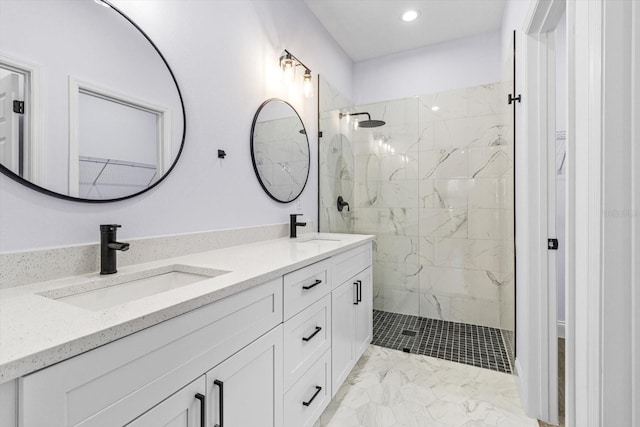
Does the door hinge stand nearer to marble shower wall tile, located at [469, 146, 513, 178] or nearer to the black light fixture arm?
the black light fixture arm

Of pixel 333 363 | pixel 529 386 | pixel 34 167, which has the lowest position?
pixel 529 386

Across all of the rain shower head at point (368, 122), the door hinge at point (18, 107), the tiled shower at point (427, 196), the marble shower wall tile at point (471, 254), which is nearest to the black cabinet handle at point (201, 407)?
the door hinge at point (18, 107)

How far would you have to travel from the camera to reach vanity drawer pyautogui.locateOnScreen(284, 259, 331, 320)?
1.21m

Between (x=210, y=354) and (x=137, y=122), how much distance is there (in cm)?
96

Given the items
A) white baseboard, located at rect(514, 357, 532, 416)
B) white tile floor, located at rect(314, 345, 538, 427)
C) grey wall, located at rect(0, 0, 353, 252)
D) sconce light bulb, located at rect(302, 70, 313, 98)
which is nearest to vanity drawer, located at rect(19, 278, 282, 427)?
grey wall, located at rect(0, 0, 353, 252)

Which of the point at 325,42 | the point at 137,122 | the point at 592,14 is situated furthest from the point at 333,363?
the point at 325,42

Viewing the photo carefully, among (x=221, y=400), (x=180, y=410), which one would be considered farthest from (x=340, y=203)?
(x=180, y=410)

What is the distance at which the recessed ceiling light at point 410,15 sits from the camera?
252 cm

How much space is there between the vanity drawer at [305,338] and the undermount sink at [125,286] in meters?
0.40

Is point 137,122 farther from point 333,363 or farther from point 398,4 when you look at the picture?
point 398,4

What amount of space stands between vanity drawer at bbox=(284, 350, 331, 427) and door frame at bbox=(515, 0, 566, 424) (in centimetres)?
107

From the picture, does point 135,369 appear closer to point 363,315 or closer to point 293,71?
point 363,315

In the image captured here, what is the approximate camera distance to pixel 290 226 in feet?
7.11

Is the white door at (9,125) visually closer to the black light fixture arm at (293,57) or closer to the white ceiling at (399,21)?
the black light fixture arm at (293,57)
